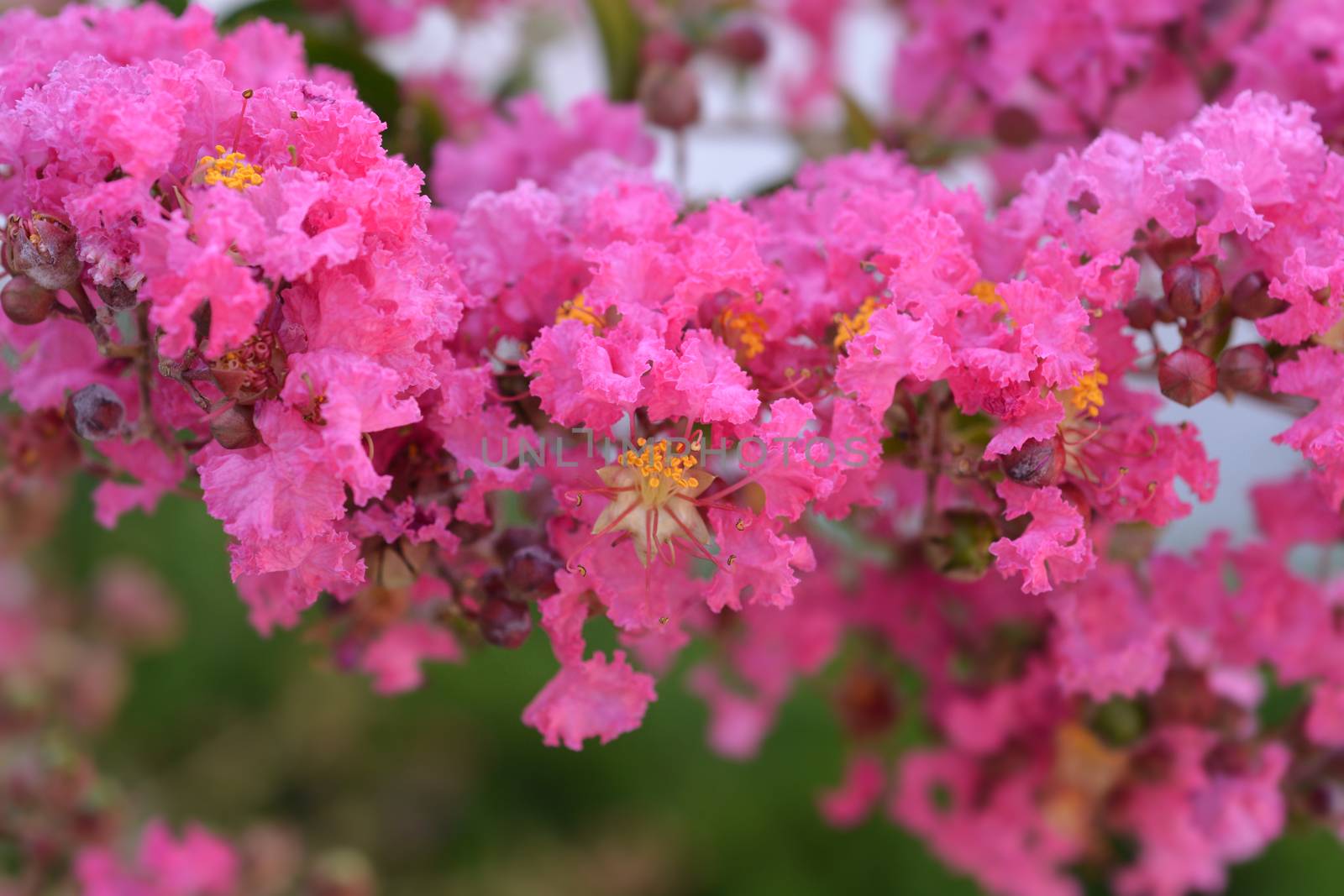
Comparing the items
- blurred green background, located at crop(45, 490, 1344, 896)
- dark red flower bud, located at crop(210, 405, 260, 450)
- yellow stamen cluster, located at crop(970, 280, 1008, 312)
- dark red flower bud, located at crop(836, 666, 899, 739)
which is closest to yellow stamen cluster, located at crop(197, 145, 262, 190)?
dark red flower bud, located at crop(210, 405, 260, 450)

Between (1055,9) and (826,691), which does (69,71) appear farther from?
(826,691)

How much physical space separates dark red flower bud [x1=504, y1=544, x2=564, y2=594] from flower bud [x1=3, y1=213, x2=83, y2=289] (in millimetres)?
298

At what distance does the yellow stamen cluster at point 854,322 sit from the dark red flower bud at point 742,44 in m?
0.58

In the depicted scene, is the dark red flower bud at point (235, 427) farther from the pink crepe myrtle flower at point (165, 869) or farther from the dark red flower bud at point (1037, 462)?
the pink crepe myrtle flower at point (165, 869)

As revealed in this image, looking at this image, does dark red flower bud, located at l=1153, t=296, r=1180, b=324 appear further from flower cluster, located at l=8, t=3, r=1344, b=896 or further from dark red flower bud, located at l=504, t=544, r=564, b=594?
dark red flower bud, located at l=504, t=544, r=564, b=594

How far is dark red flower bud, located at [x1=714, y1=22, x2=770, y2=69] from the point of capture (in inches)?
51.3

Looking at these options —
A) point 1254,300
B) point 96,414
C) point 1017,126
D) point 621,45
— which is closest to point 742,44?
point 621,45

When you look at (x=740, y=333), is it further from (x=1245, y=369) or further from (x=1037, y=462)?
(x=1245, y=369)

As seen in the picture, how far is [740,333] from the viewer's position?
0.80m

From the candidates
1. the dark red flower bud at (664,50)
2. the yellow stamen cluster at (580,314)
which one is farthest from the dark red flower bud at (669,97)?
the yellow stamen cluster at (580,314)

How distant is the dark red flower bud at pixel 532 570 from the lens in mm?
780

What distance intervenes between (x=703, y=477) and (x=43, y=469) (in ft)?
1.61

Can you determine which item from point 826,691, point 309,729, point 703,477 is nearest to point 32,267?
point 703,477

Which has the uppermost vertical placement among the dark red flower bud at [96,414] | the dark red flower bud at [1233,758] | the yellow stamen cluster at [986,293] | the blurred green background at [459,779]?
the yellow stamen cluster at [986,293]
